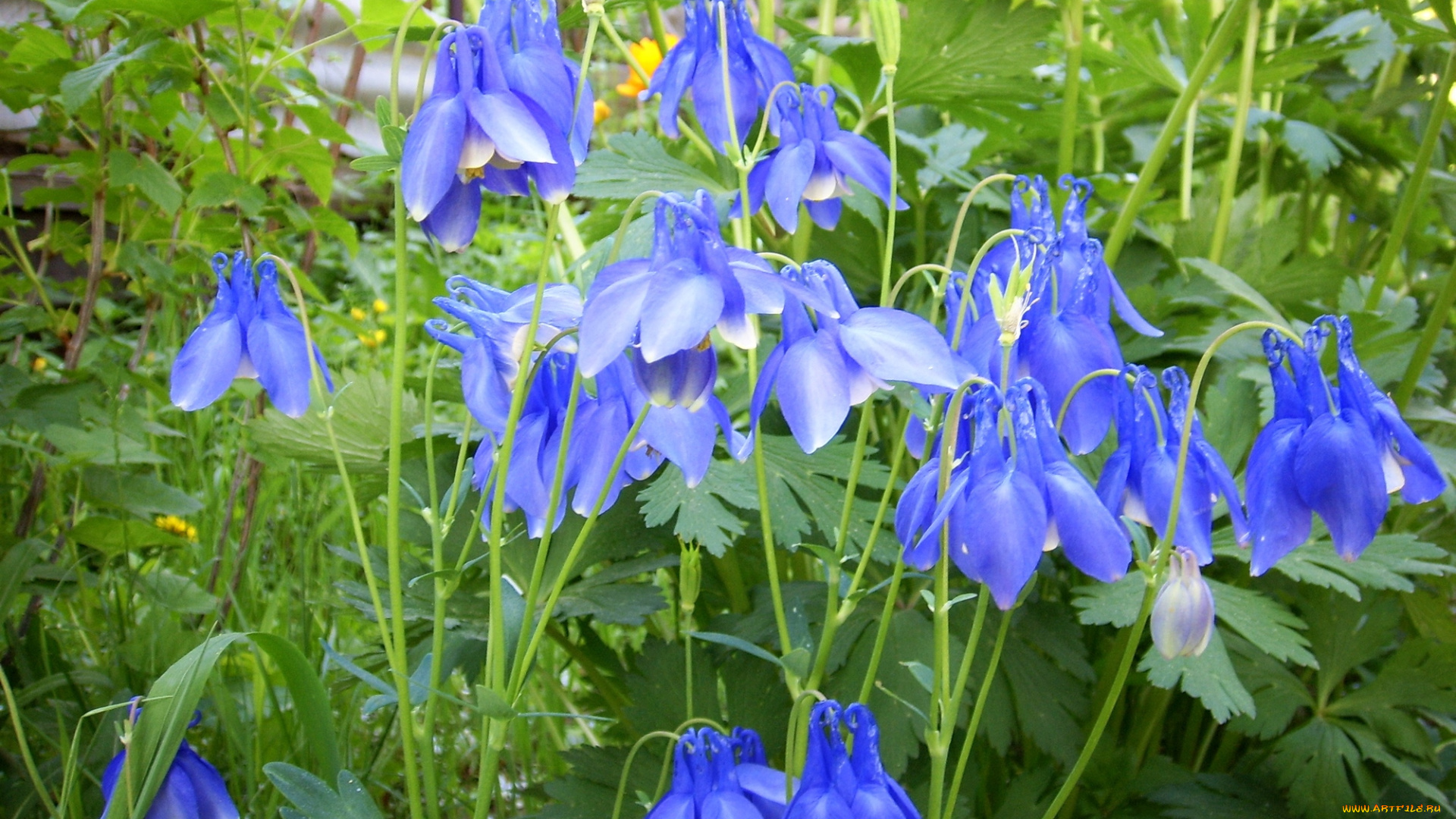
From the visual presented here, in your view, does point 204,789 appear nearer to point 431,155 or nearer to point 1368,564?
point 431,155

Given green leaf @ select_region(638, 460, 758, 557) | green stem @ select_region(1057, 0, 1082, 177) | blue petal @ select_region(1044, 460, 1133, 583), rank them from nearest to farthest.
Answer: blue petal @ select_region(1044, 460, 1133, 583) < green leaf @ select_region(638, 460, 758, 557) < green stem @ select_region(1057, 0, 1082, 177)

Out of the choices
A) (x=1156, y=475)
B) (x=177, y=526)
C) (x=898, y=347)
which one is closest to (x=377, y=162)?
(x=898, y=347)

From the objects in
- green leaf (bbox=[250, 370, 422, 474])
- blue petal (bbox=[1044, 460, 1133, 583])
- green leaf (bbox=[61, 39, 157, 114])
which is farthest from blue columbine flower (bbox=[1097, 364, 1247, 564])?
green leaf (bbox=[61, 39, 157, 114])

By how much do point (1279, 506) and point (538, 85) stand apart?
66 centimetres

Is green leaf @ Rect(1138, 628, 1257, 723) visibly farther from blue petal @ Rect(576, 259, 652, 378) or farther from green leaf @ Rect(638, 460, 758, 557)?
blue petal @ Rect(576, 259, 652, 378)

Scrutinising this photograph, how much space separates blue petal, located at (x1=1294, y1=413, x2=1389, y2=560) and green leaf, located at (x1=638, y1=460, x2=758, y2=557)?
55 cm

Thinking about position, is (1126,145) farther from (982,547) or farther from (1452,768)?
(982,547)

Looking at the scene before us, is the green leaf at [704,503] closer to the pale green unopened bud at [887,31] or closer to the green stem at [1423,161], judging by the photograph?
the pale green unopened bud at [887,31]

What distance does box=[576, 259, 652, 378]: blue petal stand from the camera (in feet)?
2.08

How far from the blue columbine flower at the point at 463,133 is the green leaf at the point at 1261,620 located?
35.5 inches

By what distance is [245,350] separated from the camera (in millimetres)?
909

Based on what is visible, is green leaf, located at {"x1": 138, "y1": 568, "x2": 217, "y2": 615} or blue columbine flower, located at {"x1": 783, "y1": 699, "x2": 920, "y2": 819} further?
green leaf, located at {"x1": 138, "y1": 568, "x2": 217, "y2": 615}

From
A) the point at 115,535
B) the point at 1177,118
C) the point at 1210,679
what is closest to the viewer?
the point at 1210,679

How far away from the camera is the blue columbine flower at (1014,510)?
0.70 m
